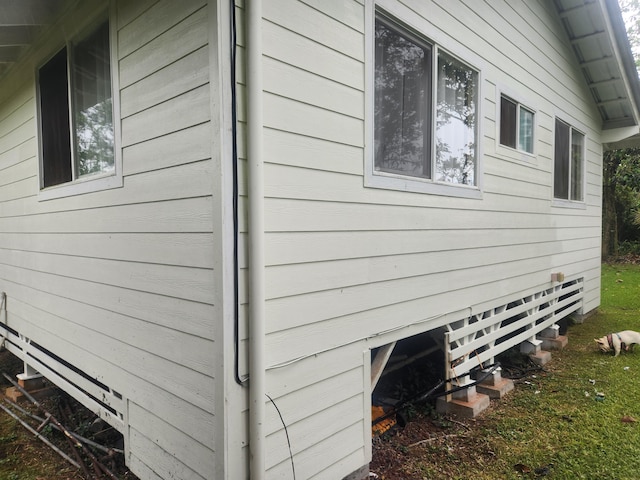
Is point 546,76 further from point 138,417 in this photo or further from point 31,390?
point 31,390

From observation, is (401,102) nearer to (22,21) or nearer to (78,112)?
(78,112)

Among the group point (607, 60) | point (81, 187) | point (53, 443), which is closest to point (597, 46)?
point (607, 60)

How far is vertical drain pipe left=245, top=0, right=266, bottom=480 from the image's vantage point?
2.07 meters

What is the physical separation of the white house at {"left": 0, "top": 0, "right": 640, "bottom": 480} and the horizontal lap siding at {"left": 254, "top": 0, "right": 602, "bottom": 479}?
16mm

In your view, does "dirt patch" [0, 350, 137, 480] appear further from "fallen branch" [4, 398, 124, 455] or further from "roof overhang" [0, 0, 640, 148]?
"roof overhang" [0, 0, 640, 148]

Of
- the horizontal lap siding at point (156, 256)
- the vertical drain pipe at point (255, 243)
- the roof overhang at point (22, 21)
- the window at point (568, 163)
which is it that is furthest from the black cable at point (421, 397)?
the roof overhang at point (22, 21)

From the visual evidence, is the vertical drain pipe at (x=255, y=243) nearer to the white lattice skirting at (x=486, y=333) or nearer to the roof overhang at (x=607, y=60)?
the white lattice skirting at (x=486, y=333)

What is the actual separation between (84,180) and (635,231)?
18.0 metres

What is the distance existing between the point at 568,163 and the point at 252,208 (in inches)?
237

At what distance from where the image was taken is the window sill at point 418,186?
2861mm

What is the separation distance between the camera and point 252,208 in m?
2.09

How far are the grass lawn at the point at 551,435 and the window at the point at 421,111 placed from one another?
2.08 m

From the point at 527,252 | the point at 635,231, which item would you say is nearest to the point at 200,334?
the point at 527,252

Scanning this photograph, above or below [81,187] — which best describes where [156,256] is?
below
